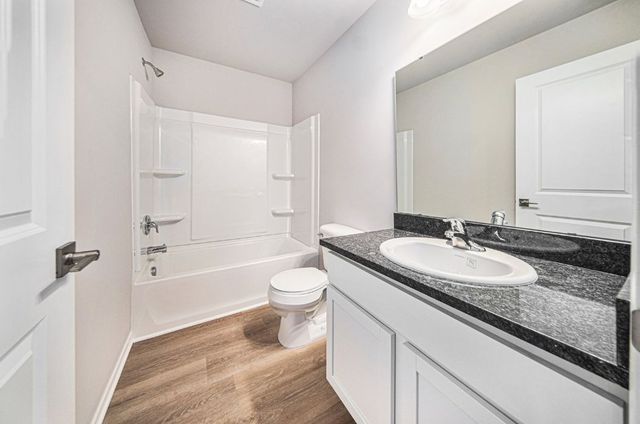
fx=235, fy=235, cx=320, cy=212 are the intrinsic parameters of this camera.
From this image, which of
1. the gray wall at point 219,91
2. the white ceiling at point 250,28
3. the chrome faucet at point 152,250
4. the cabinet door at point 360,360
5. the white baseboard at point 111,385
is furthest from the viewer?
the gray wall at point 219,91

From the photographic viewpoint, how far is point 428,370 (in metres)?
0.68

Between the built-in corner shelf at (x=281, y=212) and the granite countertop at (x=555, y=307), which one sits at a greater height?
the built-in corner shelf at (x=281, y=212)

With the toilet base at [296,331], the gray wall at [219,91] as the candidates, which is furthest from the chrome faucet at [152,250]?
the gray wall at [219,91]

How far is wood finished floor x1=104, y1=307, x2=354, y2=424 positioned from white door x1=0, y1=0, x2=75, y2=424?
0.80 meters

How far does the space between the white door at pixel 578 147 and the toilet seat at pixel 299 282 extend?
3.85ft

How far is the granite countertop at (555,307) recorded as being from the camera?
0.41 m

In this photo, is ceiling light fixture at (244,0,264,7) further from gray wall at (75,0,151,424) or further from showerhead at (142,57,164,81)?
showerhead at (142,57,164,81)

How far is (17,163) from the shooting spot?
0.42 meters

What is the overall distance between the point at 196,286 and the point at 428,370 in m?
1.75

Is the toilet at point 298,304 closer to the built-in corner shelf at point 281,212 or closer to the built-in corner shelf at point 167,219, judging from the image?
the built-in corner shelf at point 281,212

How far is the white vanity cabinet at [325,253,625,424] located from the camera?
0.44 meters

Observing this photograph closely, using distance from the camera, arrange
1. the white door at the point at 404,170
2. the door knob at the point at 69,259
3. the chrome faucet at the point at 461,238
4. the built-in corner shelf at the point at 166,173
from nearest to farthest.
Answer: the door knob at the point at 69,259 < the chrome faucet at the point at 461,238 < the white door at the point at 404,170 < the built-in corner shelf at the point at 166,173

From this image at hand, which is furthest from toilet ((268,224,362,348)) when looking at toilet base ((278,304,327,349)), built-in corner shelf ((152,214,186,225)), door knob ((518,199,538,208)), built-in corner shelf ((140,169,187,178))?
built-in corner shelf ((140,169,187,178))

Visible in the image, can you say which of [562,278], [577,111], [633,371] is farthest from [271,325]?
[577,111]
